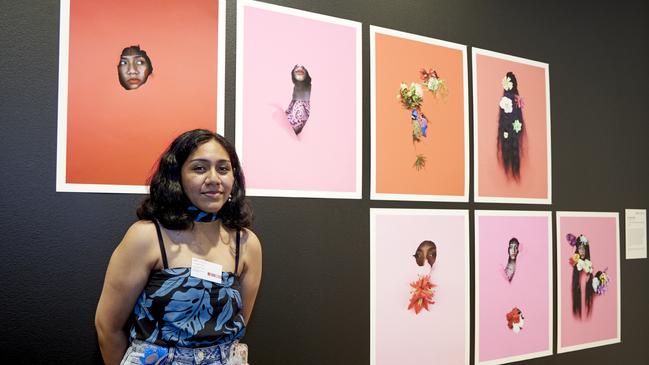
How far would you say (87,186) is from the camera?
1.70 meters

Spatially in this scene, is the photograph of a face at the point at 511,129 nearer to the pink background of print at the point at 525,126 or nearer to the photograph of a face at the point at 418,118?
the pink background of print at the point at 525,126

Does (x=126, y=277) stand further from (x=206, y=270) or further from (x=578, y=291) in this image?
(x=578, y=291)

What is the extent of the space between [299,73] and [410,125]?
57 centimetres

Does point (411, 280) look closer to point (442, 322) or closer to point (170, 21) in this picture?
point (442, 322)

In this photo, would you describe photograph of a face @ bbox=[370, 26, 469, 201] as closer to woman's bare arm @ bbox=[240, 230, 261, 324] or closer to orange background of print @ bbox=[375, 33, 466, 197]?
orange background of print @ bbox=[375, 33, 466, 197]

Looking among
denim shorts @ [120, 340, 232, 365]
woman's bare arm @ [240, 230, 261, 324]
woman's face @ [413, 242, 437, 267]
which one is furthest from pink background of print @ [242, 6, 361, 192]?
denim shorts @ [120, 340, 232, 365]

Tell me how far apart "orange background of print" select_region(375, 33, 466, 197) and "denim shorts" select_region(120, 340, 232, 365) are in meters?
1.02

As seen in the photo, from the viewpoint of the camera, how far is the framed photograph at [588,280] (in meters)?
2.77

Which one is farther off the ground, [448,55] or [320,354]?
[448,55]

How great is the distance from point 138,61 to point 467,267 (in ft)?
5.53

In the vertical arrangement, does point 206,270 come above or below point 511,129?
below

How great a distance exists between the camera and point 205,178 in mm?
1560

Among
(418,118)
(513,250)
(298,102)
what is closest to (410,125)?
(418,118)

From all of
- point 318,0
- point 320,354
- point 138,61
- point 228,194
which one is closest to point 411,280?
point 320,354
